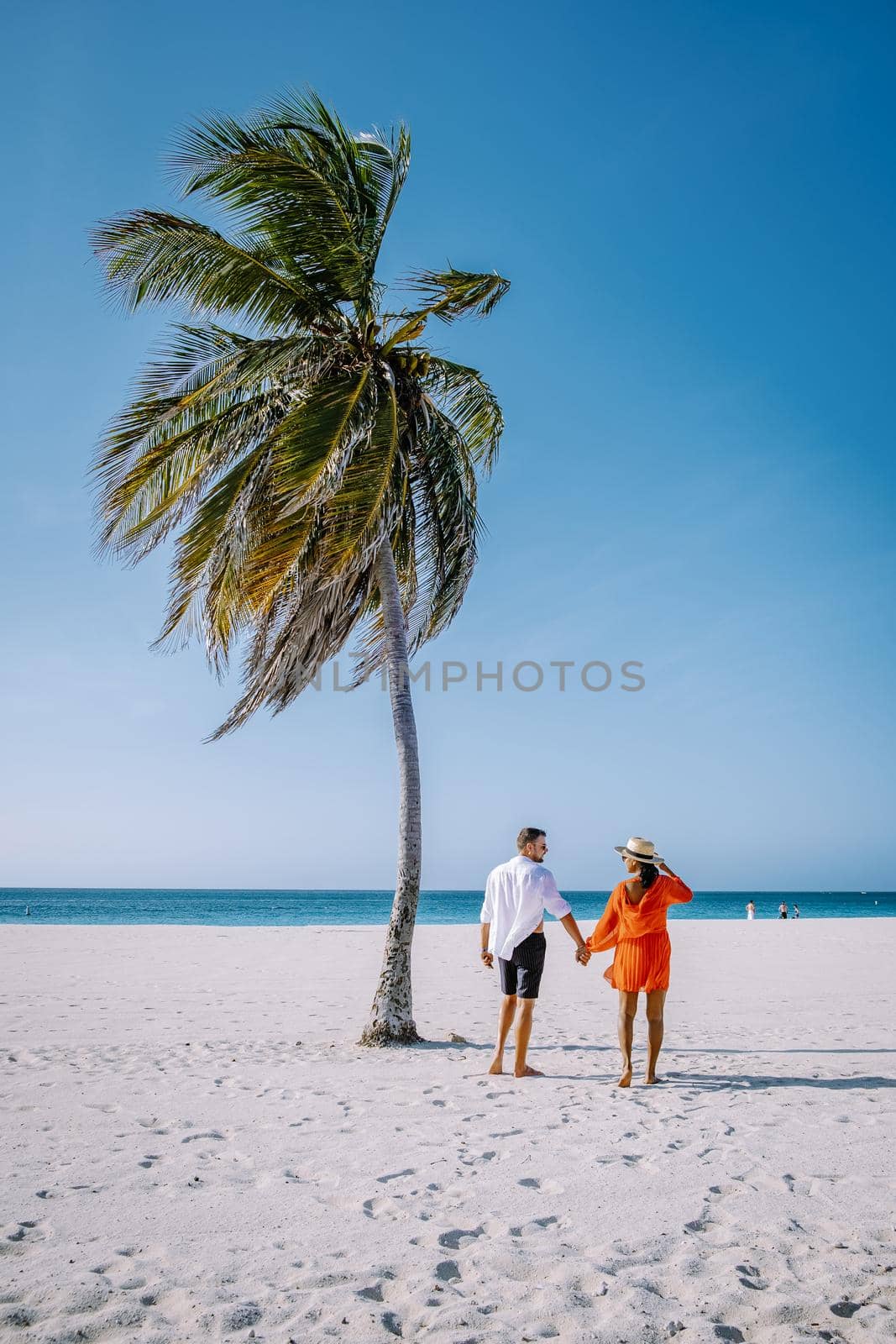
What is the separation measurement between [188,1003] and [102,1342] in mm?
8096

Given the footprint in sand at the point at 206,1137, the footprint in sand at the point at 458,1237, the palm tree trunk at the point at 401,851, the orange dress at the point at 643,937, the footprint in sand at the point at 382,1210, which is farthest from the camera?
the palm tree trunk at the point at 401,851

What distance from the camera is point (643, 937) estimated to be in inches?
236

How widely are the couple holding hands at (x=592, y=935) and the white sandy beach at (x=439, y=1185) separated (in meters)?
0.38

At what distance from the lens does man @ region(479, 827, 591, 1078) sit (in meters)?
6.23

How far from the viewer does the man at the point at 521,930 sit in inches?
245

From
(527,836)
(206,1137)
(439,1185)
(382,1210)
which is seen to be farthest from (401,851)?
(382,1210)

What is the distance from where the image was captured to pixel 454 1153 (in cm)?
454

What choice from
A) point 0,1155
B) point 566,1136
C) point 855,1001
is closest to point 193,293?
point 0,1155

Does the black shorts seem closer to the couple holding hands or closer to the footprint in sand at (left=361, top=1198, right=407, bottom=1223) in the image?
the couple holding hands

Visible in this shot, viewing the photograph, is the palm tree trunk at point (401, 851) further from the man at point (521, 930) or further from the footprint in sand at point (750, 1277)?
the footprint in sand at point (750, 1277)

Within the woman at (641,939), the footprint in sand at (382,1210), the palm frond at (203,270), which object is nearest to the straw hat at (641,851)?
the woman at (641,939)

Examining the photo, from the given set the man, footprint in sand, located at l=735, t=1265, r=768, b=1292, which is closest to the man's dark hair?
the man

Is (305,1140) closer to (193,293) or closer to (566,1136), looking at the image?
(566,1136)

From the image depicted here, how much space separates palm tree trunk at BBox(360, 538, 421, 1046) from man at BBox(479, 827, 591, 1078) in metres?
1.10
